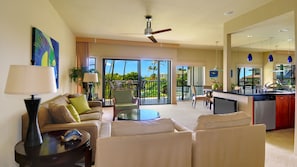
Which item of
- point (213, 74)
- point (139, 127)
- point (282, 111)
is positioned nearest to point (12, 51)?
point (139, 127)

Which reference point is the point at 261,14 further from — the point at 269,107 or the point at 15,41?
the point at 15,41

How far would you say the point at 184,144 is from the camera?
181 centimetres

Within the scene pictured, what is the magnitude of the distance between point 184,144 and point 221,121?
0.50 m

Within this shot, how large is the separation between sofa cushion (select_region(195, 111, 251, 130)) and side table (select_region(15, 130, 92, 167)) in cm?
125

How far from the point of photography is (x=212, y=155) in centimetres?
189

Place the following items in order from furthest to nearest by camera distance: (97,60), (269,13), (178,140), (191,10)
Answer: (97,60) < (191,10) < (269,13) < (178,140)

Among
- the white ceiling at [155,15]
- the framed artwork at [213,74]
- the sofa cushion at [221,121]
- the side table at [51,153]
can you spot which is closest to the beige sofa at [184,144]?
the sofa cushion at [221,121]

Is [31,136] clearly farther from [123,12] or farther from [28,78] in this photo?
[123,12]

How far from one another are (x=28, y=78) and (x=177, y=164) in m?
1.59

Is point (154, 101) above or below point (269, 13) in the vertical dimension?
below

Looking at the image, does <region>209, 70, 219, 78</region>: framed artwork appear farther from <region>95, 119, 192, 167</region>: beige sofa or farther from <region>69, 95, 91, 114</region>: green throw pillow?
<region>95, 119, 192, 167</region>: beige sofa

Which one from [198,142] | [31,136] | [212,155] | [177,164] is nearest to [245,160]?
[212,155]

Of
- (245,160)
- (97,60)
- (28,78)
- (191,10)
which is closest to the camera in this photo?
(28,78)

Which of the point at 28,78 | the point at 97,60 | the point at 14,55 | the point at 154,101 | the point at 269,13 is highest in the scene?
the point at 269,13
